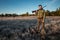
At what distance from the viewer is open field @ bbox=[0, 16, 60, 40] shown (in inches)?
165

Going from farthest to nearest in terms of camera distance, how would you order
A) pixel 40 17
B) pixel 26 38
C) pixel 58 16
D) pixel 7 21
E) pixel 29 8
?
pixel 58 16
pixel 7 21
pixel 29 8
pixel 40 17
pixel 26 38

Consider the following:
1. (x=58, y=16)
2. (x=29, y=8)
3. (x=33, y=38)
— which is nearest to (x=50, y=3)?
(x=29, y=8)

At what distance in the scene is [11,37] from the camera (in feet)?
13.6

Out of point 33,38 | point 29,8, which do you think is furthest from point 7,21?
point 33,38

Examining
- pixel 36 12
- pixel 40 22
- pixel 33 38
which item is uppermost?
pixel 36 12

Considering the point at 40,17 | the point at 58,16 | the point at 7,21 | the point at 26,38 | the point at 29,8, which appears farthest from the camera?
the point at 58,16

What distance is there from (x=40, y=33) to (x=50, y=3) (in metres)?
1.23

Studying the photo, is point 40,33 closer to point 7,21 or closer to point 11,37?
point 11,37

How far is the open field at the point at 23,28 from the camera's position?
4.20m

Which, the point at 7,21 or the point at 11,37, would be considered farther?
the point at 7,21

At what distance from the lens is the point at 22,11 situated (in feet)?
16.6

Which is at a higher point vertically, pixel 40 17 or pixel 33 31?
pixel 40 17

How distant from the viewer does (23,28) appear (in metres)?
5.31

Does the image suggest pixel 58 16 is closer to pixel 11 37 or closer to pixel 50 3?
pixel 50 3
